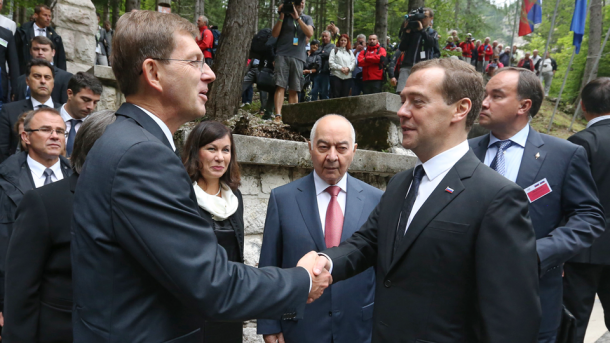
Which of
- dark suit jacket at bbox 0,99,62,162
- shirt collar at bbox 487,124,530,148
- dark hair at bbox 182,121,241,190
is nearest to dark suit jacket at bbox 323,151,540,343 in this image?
shirt collar at bbox 487,124,530,148

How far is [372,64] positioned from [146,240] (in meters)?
9.28

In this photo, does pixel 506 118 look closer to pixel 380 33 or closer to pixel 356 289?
pixel 356 289

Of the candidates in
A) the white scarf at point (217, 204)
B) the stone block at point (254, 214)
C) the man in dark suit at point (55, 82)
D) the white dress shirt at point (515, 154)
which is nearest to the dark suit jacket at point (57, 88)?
the man in dark suit at point (55, 82)

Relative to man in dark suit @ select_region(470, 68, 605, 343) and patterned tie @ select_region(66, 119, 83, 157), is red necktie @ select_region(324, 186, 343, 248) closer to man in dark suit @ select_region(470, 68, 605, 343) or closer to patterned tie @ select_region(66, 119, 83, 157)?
man in dark suit @ select_region(470, 68, 605, 343)

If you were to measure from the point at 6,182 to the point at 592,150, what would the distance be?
14.0ft

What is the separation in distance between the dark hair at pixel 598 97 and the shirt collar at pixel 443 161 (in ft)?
7.58

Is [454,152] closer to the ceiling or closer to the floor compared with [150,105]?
closer to the floor

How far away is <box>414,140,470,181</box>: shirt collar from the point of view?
2082 millimetres

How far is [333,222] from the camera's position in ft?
9.66

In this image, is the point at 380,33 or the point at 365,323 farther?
the point at 380,33

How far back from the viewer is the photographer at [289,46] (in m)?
7.24

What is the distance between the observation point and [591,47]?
54.7ft

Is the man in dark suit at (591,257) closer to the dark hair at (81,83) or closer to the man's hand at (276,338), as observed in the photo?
the man's hand at (276,338)

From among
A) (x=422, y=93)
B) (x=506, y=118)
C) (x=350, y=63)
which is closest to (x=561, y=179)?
(x=506, y=118)
